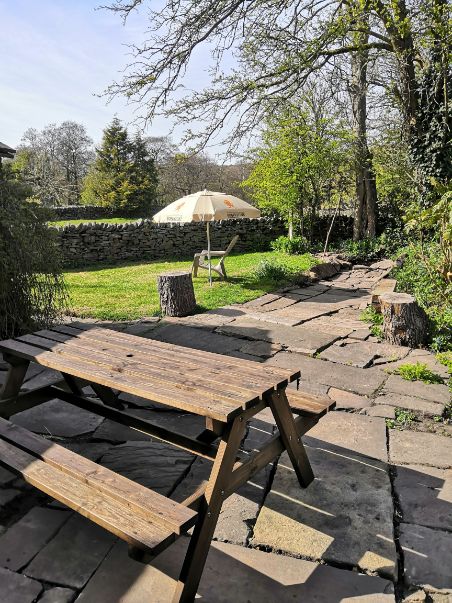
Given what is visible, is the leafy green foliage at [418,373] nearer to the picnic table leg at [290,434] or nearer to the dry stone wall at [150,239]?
the picnic table leg at [290,434]

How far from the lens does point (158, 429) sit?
242cm

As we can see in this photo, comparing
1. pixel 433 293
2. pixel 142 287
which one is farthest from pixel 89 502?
pixel 142 287

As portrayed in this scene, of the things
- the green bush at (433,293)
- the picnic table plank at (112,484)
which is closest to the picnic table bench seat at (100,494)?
the picnic table plank at (112,484)

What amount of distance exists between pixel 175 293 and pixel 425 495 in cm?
428

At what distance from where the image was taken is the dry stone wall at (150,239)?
1162cm

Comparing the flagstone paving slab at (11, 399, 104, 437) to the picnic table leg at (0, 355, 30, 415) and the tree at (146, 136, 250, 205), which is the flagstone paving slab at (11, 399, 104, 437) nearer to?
the picnic table leg at (0, 355, 30, 415)

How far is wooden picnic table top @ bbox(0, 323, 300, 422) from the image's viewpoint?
176 cm

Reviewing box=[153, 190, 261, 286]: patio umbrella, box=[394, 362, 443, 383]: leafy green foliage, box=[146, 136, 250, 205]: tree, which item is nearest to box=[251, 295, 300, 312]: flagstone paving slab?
box=[153, 190, 261, 286]: patio umbrella

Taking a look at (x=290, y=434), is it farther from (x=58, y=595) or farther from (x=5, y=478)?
(x=5, y=478)

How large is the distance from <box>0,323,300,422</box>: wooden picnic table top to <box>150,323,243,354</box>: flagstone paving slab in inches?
72.7

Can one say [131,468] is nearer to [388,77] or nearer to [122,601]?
[122,601]

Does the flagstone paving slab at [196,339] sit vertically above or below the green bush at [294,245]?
below

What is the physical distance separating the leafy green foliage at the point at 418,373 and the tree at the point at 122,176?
72.7ft

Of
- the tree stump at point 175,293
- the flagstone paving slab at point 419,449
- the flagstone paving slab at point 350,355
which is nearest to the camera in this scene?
the flagstone paving slab at point 419,449
